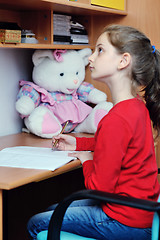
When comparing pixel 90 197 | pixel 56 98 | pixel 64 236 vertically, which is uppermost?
pixel 56 98

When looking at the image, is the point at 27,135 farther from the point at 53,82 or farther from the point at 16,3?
the point at 16,3

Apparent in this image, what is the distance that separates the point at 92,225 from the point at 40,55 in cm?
109

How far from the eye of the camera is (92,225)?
4.28 ft

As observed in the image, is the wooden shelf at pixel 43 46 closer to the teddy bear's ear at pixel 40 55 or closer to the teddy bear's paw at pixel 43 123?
the teddy bear's ear at pixel 40 55

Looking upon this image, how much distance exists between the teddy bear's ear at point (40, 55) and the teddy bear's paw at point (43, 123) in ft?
0.86

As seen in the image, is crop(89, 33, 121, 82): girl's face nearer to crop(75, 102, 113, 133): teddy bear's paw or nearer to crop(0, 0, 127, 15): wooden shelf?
crop(0, 0, 127, 15): wooden shelf

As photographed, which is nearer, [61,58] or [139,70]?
[139,70]

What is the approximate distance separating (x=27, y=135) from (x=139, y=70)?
0.91m

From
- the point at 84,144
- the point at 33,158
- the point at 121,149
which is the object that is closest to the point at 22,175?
the point at 33,158

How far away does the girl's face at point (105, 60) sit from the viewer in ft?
4.67

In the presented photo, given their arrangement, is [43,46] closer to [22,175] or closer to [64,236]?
[22,175]

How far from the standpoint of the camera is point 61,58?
2.16m

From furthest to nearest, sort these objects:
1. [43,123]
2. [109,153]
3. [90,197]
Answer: [43,123] → [109,153] → [90,197]

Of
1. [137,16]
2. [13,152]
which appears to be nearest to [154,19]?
[137,16]
